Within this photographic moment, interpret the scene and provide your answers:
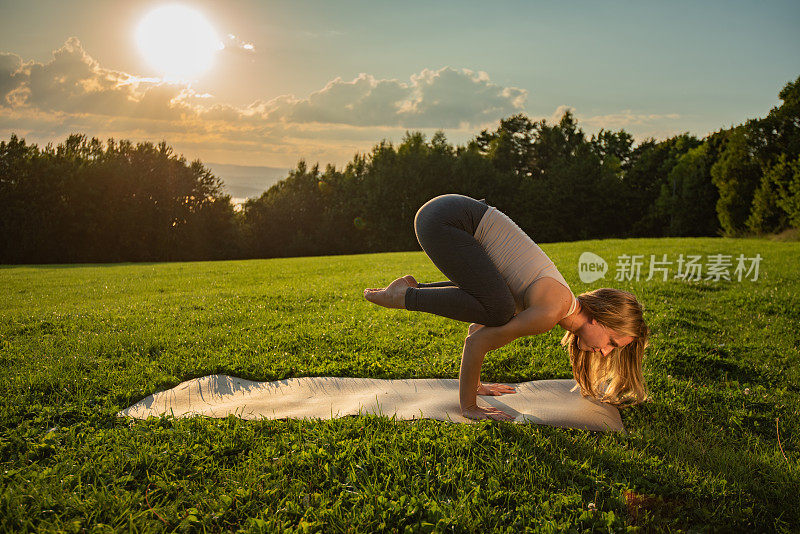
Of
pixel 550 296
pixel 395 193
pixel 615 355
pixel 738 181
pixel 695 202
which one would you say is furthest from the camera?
pixel 395 193

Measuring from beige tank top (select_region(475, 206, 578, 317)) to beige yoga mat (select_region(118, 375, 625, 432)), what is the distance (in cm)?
96

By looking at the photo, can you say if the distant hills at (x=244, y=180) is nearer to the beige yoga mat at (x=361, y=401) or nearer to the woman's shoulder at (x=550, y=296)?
the beige yoga mat at (x=361, y=401)

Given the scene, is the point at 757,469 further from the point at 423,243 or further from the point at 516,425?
the point at 423,243

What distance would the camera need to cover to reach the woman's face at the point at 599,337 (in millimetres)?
3818

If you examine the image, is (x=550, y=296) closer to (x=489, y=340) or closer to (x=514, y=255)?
(x=514, y=255)

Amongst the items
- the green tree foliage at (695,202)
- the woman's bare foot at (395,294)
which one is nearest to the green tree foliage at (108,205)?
the woman's bare foot at (395,294)

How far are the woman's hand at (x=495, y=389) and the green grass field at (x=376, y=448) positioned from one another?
483 mm

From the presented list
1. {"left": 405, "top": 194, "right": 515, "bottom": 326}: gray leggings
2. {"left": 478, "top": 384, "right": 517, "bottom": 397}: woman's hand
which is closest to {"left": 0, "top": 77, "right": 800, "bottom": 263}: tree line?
{"left": 478, "top": 384, "right": 517, "bottom": 397}: woman's hand

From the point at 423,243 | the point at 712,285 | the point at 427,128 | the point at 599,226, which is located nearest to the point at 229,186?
the point at 427,128

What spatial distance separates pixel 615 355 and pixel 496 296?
1284 millimetres

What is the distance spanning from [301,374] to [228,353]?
1.11 m

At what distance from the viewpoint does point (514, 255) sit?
144 inches

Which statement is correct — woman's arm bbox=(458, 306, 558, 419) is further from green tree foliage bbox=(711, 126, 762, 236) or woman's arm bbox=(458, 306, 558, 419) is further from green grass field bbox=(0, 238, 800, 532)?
green tree foliage bbox=(711, 126, 762, 236)

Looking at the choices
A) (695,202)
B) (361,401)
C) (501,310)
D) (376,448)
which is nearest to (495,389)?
(361,401)
